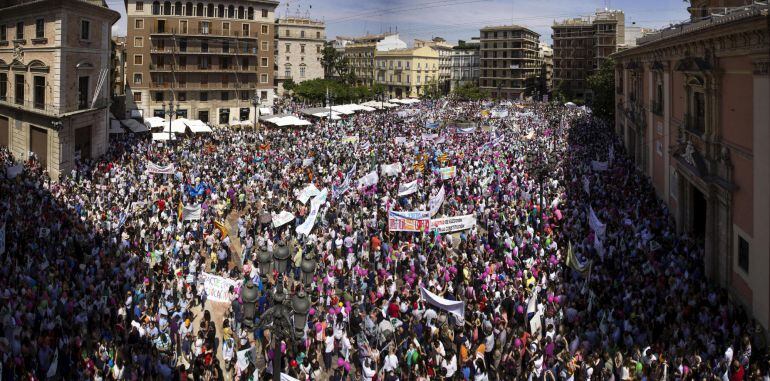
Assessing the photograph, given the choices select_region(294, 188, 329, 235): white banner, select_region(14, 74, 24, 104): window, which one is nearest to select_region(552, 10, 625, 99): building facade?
select_region(14, 74, 24, 104): window

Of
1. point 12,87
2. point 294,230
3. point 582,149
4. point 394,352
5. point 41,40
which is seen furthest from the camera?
point 582,149

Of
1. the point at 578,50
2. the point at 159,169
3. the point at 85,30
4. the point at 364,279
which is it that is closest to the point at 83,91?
the point at 85,30

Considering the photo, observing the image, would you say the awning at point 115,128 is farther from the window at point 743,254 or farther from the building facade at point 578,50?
the building facade at point 578,50

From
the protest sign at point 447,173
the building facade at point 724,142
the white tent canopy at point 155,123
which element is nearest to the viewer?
the building facade at point 724,142

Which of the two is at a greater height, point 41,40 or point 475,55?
point 475,55

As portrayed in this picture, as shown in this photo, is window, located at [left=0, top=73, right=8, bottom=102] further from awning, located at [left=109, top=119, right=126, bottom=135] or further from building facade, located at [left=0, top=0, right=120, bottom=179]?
awning, located at [left=109, top=119, right=126, bottom=135]

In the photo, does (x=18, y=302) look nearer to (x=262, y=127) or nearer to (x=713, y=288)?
(x=713, y=288)

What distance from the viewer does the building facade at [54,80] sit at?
32.3 metres

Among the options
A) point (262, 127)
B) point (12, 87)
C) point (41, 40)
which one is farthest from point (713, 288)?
point (262, 127)

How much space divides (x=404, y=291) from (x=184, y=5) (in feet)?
181

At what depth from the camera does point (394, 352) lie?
14922 mm

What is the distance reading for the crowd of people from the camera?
13.6 metres

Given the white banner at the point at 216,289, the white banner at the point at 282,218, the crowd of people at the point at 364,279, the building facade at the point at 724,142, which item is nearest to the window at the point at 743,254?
the building facade at the point at 724,142

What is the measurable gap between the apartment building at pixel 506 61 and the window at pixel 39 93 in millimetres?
102855
